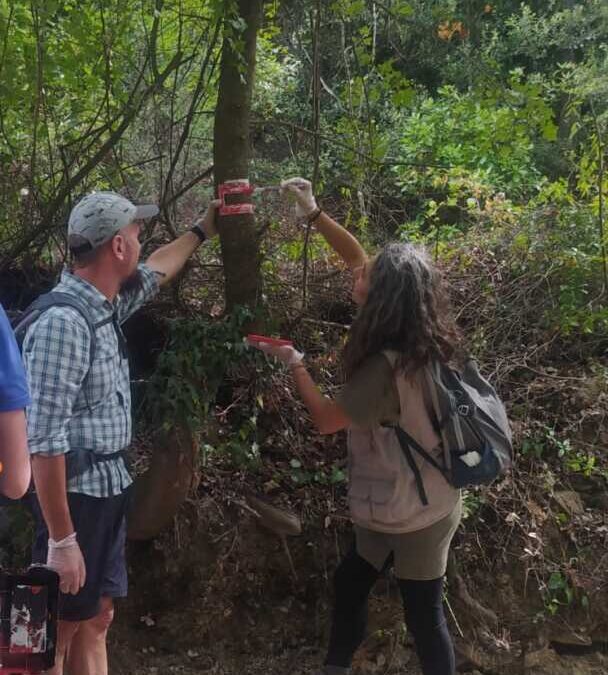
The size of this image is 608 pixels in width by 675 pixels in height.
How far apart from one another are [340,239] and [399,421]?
101 cm

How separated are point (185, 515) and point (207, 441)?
0.37 meters

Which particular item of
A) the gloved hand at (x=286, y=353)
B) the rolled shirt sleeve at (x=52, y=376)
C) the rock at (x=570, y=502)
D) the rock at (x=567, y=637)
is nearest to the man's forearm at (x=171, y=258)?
the gloved hand at (x=286, y=353)

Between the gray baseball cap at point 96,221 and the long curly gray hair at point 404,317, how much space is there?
907 mm

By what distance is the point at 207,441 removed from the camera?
376cm

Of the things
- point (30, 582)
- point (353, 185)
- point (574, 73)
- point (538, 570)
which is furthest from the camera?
point (574, 73)

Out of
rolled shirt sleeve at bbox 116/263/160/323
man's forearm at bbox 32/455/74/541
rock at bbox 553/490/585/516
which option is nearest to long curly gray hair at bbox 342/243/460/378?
rolled shirt sleeve at bbox 116/263/160/323

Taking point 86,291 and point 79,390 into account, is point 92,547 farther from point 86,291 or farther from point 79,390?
point 86,291

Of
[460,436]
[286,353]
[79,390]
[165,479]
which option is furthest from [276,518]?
[79,390]

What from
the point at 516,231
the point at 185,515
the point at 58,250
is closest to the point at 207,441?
the point at 185,515

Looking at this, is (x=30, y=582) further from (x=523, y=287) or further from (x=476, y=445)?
(x=523, y=287)

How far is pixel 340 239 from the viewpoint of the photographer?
3.47 meters

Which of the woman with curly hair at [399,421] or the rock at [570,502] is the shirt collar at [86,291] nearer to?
the woman with curly hair at [399,421]

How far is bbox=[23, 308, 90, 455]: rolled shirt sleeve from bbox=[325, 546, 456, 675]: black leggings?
1.32 meters

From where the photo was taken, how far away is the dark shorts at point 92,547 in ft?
8.35
